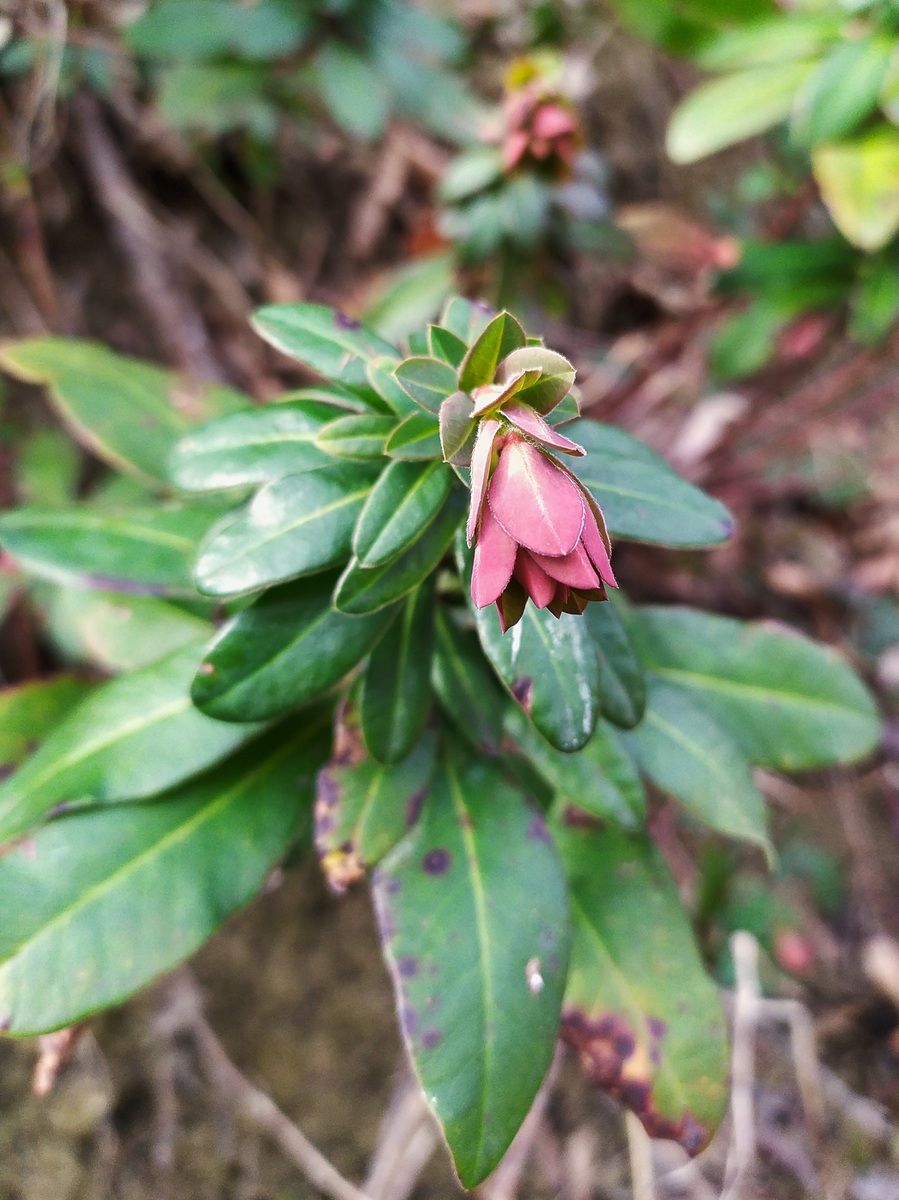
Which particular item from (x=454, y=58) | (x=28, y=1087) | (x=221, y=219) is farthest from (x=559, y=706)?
(x=221, y=219)

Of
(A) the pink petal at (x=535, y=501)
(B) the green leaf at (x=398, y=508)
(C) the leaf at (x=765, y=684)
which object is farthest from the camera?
(C) the leaf at (x=765, y=684)

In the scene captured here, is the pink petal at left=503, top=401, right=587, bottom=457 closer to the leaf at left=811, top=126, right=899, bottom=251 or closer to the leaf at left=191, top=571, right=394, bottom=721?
the leaf at left=191, top=571, right=394, bottom=721

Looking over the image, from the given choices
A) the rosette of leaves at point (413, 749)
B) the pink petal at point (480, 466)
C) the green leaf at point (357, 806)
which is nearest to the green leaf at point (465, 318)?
the rosette of leaves at point (413, 749)

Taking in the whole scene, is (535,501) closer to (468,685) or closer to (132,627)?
(468,685)

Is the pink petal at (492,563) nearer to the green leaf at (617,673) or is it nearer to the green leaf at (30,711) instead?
the green leaf at (617,673)

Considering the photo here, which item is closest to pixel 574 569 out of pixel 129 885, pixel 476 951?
pixel 476 951

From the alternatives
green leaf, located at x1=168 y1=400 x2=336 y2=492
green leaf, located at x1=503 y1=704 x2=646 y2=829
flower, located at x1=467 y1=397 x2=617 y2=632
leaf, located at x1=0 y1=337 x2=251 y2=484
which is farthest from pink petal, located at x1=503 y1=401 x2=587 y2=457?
leaf, located at x1=0 y1=337 x2=251 y2=484
